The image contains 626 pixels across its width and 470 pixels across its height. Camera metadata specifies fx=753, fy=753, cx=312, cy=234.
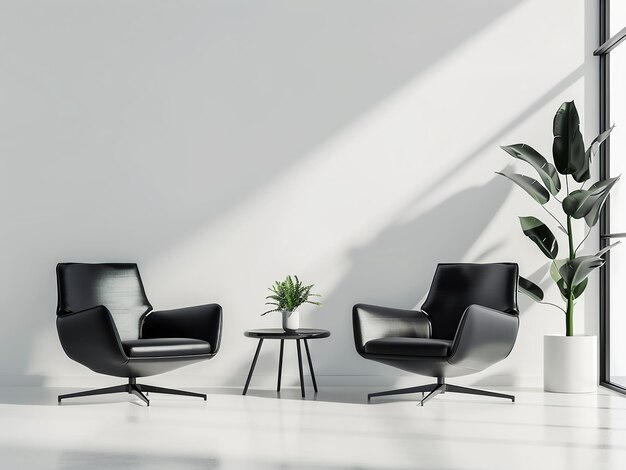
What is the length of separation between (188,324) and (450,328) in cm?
166

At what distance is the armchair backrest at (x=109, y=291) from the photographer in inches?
185

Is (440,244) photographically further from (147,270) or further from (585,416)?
(147,270)

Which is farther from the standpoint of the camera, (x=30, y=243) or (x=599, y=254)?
(x=30, y=243)

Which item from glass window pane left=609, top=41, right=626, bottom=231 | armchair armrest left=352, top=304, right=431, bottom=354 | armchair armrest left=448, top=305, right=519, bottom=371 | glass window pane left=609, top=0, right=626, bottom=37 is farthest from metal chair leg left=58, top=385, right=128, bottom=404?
glass window pane left=609, top=0, right=626, bottom=37

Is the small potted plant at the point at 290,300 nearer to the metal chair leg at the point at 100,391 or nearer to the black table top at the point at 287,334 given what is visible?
the black table top at the point at 287,334

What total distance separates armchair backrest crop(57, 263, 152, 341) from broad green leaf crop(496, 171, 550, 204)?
2485 mm

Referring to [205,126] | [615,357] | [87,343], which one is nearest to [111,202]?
[205,126]

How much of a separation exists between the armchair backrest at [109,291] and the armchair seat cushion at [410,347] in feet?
5.14

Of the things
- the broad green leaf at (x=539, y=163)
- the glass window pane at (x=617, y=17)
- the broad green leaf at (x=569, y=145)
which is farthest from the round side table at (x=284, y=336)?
the glass window pane at (x=617, y=17)

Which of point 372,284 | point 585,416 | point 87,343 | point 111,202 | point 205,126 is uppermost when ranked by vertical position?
point 205,126

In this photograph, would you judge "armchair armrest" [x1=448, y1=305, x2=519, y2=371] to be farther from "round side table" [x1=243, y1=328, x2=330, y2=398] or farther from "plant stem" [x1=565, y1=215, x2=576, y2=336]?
"round side table" [x1=243, y1=328, x2=330, y2=398]

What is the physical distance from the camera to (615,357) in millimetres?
5141

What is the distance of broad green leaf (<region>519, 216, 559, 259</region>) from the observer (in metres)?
4.95

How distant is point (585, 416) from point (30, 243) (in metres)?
3.78
